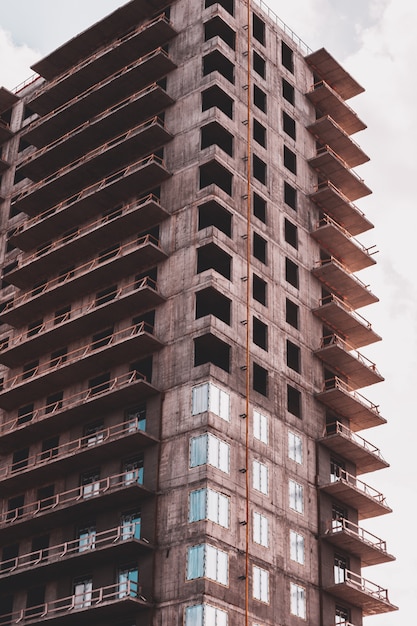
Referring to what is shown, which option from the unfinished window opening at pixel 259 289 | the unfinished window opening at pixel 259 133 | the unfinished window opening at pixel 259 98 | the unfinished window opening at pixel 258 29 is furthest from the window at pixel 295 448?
the unfinished window opening at pixel 258 29

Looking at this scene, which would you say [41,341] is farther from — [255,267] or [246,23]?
[246,23]

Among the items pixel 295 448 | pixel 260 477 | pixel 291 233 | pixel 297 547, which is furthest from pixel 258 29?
pixel 297 547

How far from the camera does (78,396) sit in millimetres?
61406

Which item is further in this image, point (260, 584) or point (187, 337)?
point (187, 337)

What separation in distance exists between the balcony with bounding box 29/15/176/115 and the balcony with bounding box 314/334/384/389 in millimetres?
22993

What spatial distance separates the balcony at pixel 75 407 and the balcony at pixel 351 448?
11.7 metres

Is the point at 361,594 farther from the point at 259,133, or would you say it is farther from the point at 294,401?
the point at 259,133

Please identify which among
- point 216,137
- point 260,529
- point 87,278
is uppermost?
point 216,137

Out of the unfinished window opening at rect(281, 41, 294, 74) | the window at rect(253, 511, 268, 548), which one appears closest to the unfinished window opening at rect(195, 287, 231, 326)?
the window at rect(253, 511, 268, 548)

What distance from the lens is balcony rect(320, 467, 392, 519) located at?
5975cm

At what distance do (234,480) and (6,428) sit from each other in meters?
18.8

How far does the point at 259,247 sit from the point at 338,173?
12.5 metres

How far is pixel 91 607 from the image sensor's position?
50000 millimetres

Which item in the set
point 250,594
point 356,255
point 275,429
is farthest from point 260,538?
point 356,255
